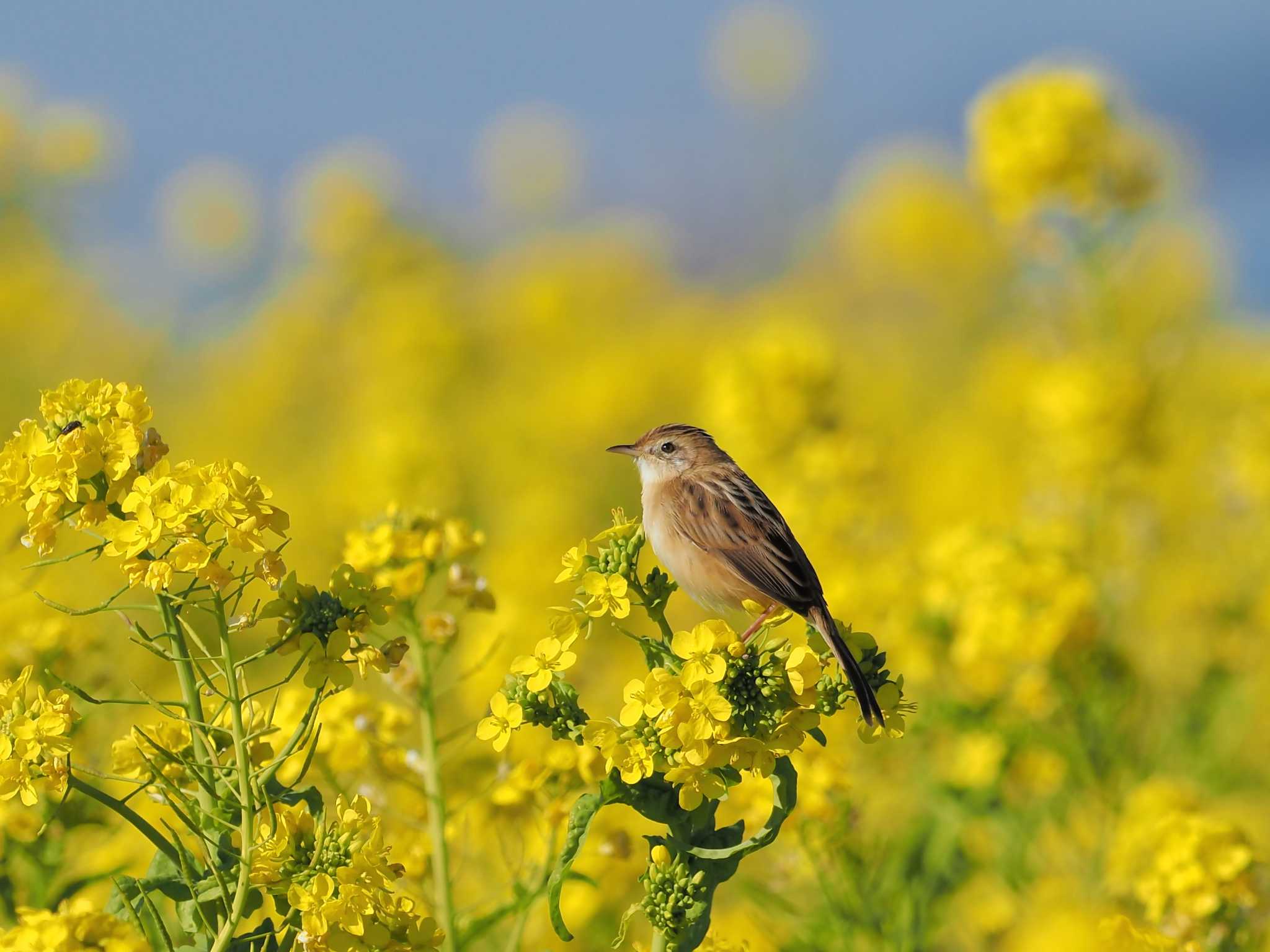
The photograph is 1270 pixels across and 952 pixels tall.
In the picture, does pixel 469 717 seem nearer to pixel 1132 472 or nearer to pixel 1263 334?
pixel 1132 472

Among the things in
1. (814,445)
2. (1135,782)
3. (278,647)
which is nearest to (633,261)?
(814,445)

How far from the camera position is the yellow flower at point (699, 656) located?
225 centimetres

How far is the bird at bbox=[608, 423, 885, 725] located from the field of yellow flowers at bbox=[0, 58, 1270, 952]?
7.7 inches

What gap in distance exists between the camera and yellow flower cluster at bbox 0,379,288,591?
2.20 meters

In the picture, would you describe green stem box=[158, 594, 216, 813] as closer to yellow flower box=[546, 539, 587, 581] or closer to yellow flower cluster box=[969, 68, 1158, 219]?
yellow flower box=[546, 539, 587, 581]

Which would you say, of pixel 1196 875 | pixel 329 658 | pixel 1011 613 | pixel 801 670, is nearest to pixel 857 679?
pixel 801 670

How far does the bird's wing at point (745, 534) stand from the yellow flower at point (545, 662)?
96cm

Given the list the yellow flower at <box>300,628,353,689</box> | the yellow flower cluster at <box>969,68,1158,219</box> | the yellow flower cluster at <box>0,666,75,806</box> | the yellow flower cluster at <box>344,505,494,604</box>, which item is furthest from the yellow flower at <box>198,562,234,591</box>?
the yellow flower cluster at <box>969,68,1158,219</box>

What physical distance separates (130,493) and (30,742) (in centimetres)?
42

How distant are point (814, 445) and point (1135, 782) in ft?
8.23

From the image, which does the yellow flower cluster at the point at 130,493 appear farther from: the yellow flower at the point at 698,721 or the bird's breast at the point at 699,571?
the bird's breast at the point at 699,571

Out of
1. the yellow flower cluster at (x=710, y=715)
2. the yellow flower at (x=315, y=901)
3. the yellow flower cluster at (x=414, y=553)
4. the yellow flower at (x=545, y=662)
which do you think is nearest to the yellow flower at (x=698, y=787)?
the yellow flower cluster at (x=710, y=715)

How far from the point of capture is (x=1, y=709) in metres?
2.30

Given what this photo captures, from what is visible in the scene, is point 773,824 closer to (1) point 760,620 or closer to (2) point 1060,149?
(1) point 760,620
